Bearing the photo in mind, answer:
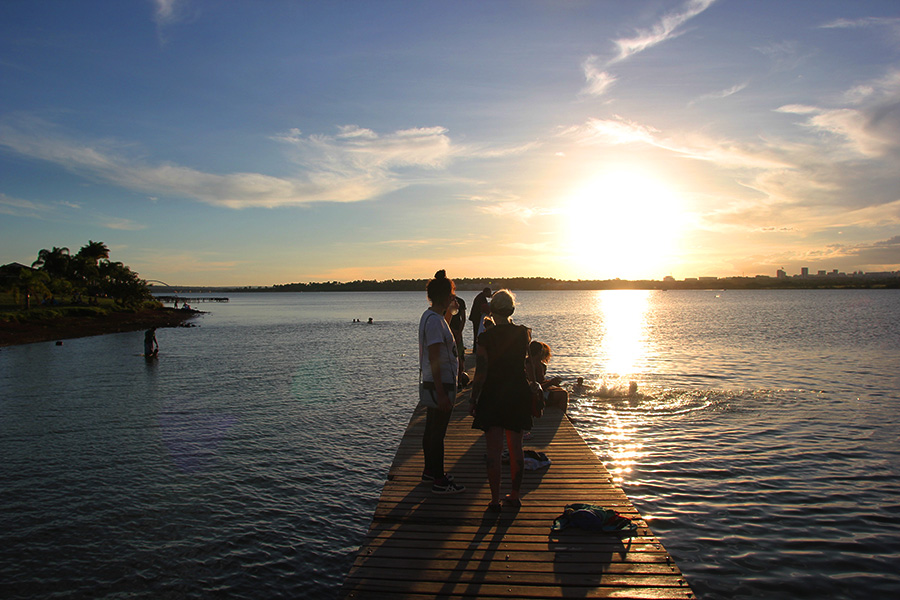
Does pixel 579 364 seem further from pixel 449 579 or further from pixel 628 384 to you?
pixel 449 579

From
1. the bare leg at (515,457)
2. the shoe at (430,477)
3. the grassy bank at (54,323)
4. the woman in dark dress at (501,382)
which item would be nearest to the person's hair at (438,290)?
the woman in dark dress at (501,382)

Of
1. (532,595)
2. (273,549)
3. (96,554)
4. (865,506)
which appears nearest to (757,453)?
(865,506)

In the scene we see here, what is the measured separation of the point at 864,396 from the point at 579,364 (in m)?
11.4

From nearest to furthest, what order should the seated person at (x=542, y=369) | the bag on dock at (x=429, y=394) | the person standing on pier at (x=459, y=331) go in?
the bag on dock at (x=429, y=394) → the seated person at (x=542, y=369) → the person standing on pier at (x=459, y=331)

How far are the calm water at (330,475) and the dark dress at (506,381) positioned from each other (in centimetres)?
297

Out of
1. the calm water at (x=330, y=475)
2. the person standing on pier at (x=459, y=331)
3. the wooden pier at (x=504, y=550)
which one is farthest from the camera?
the person standing on pier at (x=459, y=331)

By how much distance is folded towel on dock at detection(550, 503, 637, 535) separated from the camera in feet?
17.7

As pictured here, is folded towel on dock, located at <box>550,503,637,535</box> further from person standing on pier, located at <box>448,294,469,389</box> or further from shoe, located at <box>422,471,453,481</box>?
person standing on pier, located at <box>448,294,469,389</box>

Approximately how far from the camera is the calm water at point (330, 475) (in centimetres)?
649

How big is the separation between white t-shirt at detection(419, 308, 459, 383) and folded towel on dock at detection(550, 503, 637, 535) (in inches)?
75.2

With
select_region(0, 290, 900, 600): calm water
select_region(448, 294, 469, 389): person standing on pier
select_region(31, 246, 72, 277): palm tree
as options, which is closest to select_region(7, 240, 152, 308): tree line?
select_region(31, 246, 72, 277): palm tree

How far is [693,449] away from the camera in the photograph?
36.0 ft

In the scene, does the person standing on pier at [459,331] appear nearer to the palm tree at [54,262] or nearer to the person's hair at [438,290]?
the person's hair at [438,290]

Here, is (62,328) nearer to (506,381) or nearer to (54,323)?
(54,323)
